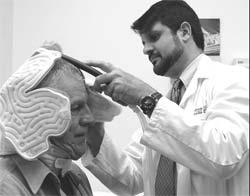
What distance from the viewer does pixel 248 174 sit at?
120cm

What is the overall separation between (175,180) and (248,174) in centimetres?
30

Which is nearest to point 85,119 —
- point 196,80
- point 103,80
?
point 103,80

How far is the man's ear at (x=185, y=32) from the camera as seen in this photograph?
1814mm

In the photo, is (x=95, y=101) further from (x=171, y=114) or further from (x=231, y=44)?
(x=231, y=44)

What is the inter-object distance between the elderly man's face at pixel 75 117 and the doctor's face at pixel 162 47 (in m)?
0.57

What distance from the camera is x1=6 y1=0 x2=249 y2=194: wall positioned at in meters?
2.87

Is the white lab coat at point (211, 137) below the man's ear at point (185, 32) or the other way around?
below

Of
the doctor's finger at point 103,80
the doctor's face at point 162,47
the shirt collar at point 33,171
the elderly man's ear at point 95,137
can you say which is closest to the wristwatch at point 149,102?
the doctor's finger at point 103,80

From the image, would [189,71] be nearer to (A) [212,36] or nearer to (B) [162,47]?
(B) [162,47]

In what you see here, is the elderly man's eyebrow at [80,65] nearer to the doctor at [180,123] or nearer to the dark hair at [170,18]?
the doctor at [180,123]

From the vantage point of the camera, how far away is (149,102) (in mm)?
1317

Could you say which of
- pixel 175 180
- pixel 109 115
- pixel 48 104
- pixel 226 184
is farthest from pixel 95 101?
pixel 226 184

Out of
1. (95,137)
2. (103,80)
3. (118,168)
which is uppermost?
(103,80)

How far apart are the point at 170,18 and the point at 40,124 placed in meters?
0.89
